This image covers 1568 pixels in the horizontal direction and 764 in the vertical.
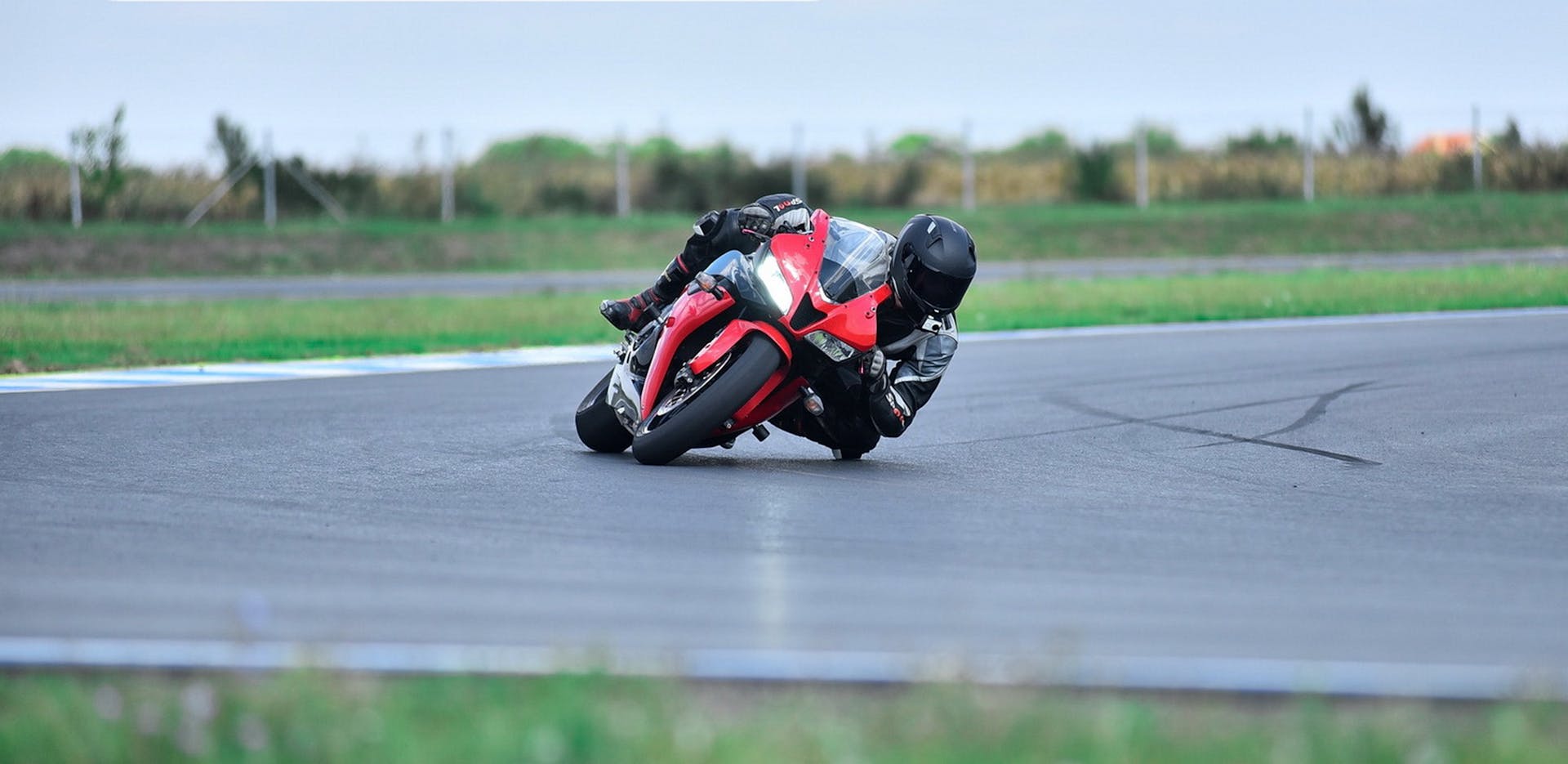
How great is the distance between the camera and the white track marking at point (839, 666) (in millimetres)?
4438

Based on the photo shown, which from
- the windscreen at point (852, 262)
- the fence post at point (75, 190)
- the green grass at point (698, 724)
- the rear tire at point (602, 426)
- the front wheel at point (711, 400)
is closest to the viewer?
the green grass at point (698, 724)

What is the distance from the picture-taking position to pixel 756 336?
8242mm

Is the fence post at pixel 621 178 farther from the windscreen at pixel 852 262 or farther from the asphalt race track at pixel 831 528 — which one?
the windscreen at pixel 852 262

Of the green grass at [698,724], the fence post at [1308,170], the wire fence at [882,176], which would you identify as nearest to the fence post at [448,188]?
the wire fence at [882,176]

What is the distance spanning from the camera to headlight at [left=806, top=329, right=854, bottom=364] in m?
8.24

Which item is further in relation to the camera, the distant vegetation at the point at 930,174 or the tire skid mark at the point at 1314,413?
the distant vegetation at the point at 930,174

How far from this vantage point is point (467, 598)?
5.54 metres

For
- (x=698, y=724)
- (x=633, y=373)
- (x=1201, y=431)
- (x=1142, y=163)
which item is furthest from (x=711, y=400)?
(x=1142, y=163)

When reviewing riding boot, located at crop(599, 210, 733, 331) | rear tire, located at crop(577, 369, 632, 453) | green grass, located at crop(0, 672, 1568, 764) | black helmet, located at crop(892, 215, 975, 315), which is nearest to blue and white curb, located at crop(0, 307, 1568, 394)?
rear tire, located at crop(577, 369, 632, 453)

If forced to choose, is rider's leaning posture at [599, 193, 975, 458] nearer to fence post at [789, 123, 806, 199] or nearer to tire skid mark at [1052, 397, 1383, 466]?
tire skid mark at [1052, 397, 1383, 466]

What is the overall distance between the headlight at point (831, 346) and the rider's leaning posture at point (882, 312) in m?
0.10

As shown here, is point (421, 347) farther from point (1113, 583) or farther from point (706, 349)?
point (1113, 583)

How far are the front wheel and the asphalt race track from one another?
18 cm

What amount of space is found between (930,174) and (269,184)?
45.7 ft
